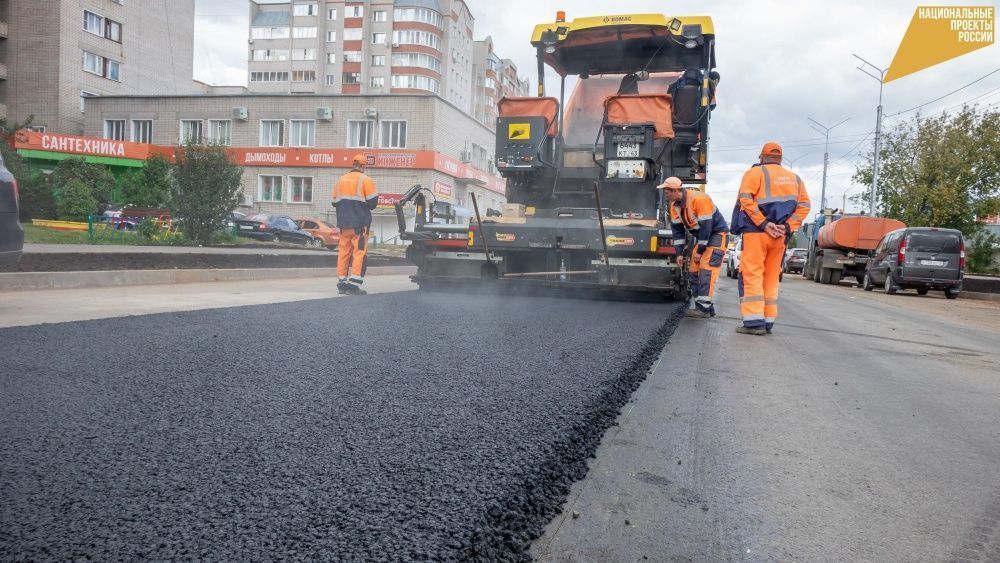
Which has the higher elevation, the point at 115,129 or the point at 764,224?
the point at 115,129

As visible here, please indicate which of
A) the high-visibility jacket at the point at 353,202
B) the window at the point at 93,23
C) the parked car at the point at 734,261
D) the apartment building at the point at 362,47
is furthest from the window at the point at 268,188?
the high-visibility jacket at the point at 353,202

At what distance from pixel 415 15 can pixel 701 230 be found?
181ft

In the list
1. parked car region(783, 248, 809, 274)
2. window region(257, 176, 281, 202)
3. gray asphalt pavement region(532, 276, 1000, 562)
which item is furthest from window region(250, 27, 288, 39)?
gray asphalt pavement region(532, 276, 1000, 562)

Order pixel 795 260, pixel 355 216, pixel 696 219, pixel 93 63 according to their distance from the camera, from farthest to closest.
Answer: pixel 93 63 → pixel 795 260 → pixel 355 216 → pixel 696 219

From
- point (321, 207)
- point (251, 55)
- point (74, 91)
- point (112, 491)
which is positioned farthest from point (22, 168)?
point (251, 55)

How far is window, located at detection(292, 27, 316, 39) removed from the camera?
6075 cm

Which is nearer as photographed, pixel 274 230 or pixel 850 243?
pixel 850 243

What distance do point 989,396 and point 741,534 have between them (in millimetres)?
2989

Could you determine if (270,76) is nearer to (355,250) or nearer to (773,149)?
(355,250)

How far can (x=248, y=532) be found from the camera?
4.85 ft

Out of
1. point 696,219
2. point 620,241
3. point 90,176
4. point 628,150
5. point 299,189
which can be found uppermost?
point 299,189

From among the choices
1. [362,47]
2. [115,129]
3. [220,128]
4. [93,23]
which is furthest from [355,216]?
[362,47]

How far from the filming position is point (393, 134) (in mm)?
34750

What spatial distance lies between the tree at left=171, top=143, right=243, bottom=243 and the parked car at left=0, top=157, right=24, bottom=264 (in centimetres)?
1233
